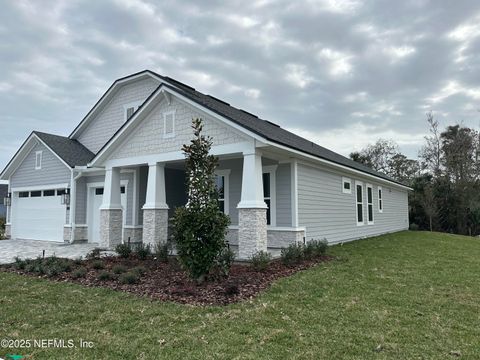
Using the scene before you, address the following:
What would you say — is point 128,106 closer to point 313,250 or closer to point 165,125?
point 165,125

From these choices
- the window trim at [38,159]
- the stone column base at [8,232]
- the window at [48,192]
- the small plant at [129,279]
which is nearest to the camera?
the small plant at [129,279]

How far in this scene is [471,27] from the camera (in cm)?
1186

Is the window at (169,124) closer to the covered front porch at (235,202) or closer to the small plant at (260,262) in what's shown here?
the covered front porch at (235,202)

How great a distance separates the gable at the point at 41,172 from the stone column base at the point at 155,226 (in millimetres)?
6281

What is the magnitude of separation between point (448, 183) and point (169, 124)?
2364 cm

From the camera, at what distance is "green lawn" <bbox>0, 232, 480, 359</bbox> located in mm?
3639

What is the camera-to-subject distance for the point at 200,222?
6473 millimetres

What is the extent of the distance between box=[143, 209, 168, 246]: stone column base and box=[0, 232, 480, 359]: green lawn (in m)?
3.87

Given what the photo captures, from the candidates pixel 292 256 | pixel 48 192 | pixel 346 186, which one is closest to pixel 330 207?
pixel 346 186

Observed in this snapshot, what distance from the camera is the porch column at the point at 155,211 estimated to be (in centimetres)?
1074

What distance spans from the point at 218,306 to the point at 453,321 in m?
3.25

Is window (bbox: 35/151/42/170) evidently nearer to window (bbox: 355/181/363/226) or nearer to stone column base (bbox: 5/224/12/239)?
stone column base (bbox: 5/224/12/239)

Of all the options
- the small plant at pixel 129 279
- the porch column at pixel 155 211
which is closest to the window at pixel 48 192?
the porch column at pixel 155 211

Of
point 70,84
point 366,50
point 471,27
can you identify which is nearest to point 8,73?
point 70,84
